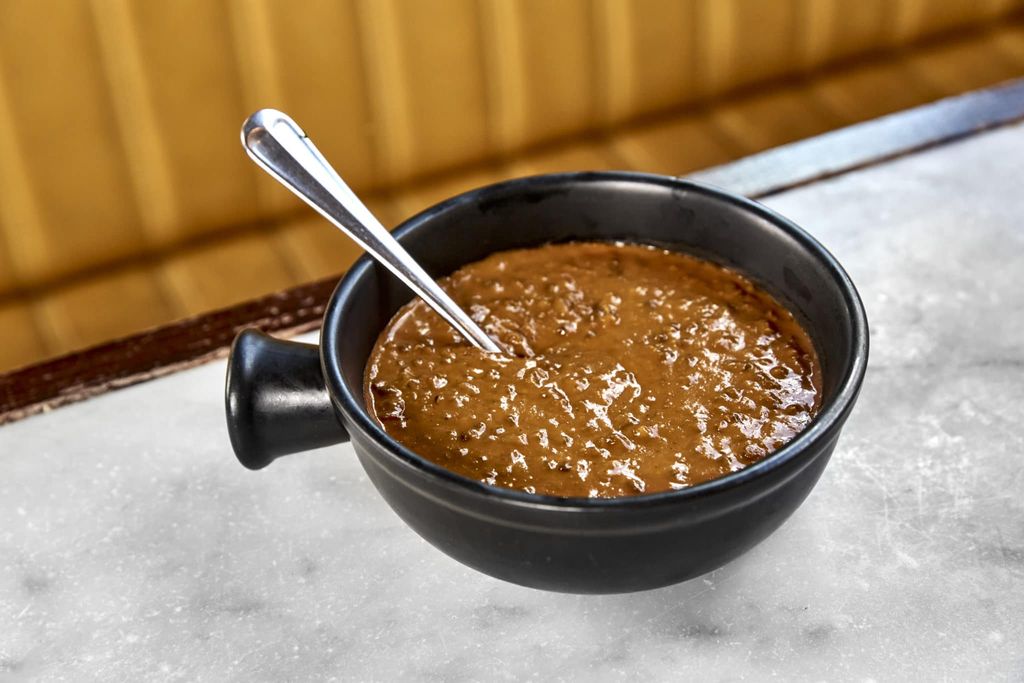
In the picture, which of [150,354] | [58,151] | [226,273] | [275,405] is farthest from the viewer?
[226,273]

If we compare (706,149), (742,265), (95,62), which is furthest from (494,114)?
(742,265)

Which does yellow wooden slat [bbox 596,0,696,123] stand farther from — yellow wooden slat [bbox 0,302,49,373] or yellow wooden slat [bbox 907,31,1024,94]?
yellow wooden slat [bbox 0,302,49,373]

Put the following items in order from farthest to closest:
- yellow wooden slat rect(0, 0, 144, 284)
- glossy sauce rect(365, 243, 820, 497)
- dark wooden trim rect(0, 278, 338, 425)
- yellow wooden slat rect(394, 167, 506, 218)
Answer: yellow wooden slat rect(394, 167, 506, 218), yellow wooden slat rect(0, 0, 144, 284), dark wooden trim rect(0, 278, 338, 425), glossy sauce rect(365, 243, 820, 497)

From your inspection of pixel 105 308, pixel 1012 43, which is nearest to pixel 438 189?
pixel 105 308

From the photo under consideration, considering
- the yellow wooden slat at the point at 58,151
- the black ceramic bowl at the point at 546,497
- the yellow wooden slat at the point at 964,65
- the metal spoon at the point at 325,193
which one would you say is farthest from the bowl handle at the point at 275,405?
the yellow wooden slat at the point at 964,65

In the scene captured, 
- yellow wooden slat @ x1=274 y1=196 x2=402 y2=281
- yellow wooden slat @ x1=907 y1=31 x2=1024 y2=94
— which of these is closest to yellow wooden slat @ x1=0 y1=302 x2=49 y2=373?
yellow wooden slat @ x1=274 y1=196 x2=402 y2=281

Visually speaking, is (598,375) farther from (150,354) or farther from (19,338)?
(19,338)

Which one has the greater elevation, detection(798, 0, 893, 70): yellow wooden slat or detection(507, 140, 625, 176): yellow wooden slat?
detection(798, 0, 893, 70): yellow wooden slat
